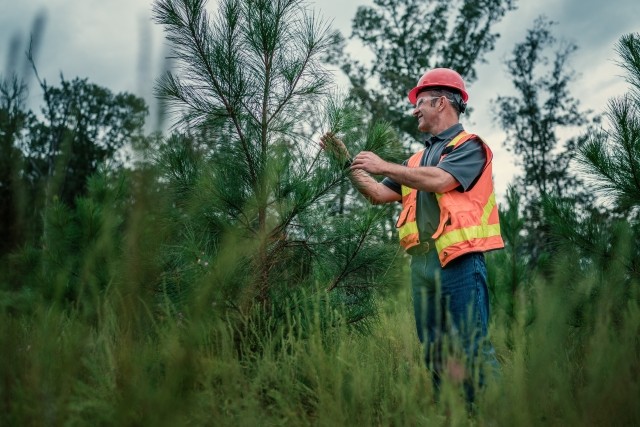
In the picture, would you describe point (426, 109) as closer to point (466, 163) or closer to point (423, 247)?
point (466, 163)

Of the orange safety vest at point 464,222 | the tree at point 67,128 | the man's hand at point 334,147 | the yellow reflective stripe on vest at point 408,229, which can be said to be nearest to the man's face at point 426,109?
the orange safety vest at point 464,222

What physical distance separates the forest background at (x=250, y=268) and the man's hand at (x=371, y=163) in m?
0.20

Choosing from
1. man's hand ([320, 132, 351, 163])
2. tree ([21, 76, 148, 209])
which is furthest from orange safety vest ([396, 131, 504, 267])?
tree ([21, 76, 148, 209])

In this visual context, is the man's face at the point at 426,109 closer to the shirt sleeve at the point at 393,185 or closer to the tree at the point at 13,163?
the shirt sleeve at the point at 393,185

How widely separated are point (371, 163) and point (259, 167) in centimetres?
67

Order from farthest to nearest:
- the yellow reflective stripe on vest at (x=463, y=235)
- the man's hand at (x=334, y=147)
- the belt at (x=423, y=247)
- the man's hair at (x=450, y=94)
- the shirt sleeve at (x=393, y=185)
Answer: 1. the shirt sleeve at (x=393, y=185)
2. the man's hair at (x=450, y=94)
3. the man's hand at (x=334, y=147)
4. the belt at (x=423, y=247)
5. the yellow reflective stripe on vest at (x=463, y=235)

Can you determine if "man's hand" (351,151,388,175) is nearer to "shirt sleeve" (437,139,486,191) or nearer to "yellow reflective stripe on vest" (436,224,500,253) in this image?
"shirt sleeve" (437,139,486,191)

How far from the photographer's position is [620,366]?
1.78 meters

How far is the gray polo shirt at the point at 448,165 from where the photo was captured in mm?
3064

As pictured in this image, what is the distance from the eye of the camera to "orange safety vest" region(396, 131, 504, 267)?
2951mm

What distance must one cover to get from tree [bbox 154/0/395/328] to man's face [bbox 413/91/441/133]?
0.22 m

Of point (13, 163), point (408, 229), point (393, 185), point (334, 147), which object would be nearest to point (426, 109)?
point (393, 185)

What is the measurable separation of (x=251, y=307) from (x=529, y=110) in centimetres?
2009

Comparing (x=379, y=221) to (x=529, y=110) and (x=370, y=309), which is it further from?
(x=529, y=110)
